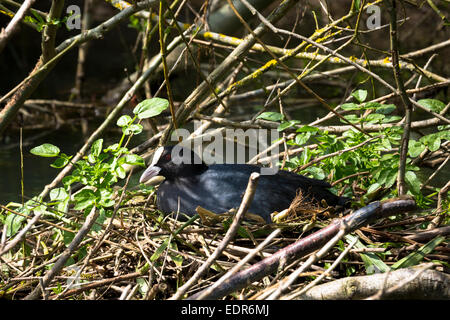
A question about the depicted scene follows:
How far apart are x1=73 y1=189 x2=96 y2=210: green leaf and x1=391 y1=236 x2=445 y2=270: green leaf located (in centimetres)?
133

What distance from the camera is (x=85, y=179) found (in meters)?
2.72

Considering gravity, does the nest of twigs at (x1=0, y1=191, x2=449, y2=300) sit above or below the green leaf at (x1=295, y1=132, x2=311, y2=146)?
below

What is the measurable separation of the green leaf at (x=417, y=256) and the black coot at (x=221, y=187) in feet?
2.02

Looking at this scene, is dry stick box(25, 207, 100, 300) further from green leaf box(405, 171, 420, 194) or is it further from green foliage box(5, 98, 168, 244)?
green leaf box(405, 171, 420, 194)

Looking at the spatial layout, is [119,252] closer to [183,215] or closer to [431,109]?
[183,215]

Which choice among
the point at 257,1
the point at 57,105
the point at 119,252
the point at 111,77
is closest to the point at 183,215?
the point at 119,252

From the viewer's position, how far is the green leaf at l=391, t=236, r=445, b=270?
8.99 ft

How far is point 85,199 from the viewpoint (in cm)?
270

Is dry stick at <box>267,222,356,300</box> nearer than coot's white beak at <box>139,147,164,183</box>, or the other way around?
dry stick at <box>267,222,356,300</box>

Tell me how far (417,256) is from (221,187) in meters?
1.06

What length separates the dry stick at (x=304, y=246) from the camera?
226 centimetres

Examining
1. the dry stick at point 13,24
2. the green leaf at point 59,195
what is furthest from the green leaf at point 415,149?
the dry stick at point 13,24

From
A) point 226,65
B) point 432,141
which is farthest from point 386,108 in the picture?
point 226,65

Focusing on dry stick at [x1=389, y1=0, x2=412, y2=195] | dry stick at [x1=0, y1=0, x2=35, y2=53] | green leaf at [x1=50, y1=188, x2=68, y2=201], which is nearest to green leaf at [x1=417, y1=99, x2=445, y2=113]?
dry stick at [x1=389, y1=0, x2=412, y2=195]
